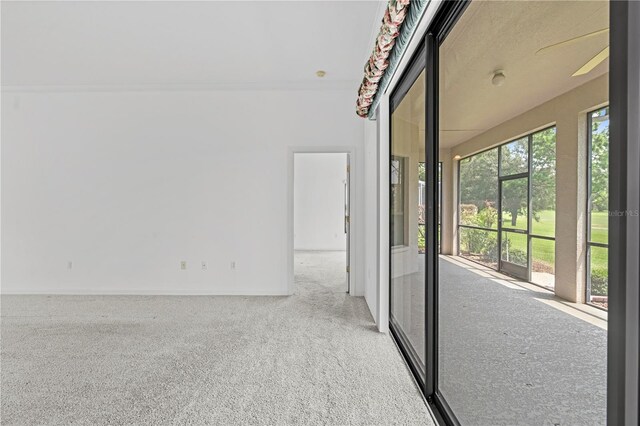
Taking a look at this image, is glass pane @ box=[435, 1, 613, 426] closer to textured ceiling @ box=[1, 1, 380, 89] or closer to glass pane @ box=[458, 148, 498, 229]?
glass pane @ box=[458, 148, 498, 229]

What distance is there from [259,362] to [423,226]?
1584mm

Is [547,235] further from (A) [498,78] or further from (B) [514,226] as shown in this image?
(A) [498,78]

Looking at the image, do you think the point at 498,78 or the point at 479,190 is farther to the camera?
the point at 479,190

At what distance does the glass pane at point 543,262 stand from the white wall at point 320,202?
8061mm

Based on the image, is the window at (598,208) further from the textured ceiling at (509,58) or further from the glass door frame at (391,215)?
the glass door frame at (391,215)

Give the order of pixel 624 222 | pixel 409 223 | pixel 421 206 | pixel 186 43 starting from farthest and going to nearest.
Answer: pixel 186 43, pixel 409 223, pixel 421 206, pixel 624 222

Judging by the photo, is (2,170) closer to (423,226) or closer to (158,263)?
(158,263)

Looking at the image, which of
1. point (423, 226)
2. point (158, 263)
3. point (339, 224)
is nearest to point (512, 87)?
point (423, 226)

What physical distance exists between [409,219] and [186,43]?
2.82m

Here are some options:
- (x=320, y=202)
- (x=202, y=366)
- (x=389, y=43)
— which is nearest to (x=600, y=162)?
(x=389, y=43)

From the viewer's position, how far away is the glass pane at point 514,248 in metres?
1.03

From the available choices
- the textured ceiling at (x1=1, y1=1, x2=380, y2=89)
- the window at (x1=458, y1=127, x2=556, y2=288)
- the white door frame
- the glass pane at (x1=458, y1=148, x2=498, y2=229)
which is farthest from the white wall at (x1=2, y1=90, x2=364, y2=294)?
the window at (x1=458, y1=127, x2=556, y2=288)

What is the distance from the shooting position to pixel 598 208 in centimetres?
74

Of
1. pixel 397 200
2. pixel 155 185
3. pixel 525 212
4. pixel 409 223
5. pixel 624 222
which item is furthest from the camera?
pixel 155 185
